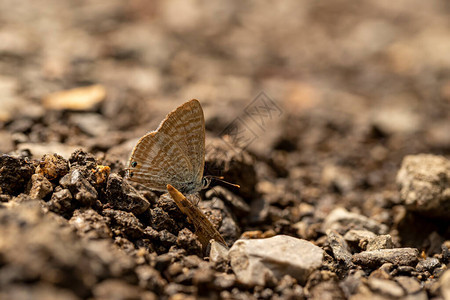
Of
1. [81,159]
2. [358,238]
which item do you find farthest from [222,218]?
[81,159]

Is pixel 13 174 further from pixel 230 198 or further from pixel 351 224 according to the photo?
pixel 351 224

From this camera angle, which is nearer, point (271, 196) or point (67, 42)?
point (271, 196)

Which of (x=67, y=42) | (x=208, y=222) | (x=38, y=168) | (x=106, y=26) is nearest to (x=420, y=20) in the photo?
(x=106, y=26)

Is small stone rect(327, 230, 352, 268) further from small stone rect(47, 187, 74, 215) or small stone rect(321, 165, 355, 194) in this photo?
small stone rect(47, 187, 74, 215)

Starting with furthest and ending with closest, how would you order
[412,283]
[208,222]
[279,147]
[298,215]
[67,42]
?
[67,42], [279,147], [298,215], [208,222], [412,283]

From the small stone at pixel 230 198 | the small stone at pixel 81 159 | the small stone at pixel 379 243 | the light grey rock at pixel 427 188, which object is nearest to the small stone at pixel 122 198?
the small stone at pixel 81 159

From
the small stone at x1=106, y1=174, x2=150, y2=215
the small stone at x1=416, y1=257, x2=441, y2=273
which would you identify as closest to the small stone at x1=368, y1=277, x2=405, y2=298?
the small stone at x1=416, y1=257, x2=441, y2=273

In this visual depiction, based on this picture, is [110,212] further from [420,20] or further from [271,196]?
[420,20]
